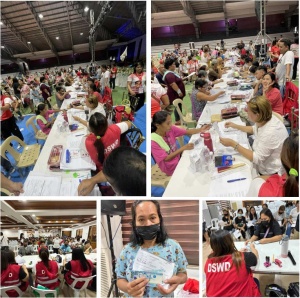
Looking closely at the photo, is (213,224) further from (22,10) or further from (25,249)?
(22,10)

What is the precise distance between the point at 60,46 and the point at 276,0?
126 centimetres

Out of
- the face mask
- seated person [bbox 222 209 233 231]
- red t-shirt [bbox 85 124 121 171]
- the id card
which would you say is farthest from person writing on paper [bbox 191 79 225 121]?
the id card

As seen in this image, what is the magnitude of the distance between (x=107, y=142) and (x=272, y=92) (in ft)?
3.21

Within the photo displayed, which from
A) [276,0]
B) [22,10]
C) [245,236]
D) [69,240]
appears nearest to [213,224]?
[245,236]

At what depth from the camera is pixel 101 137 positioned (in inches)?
89.4

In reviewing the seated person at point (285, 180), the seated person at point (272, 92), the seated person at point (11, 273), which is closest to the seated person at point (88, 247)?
the seated person at point (11, 273)

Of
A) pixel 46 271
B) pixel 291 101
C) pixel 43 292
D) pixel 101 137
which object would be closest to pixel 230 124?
pixel 291 101

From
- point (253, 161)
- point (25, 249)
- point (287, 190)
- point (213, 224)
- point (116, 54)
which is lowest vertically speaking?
point (25, 249)

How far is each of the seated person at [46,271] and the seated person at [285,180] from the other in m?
1.22

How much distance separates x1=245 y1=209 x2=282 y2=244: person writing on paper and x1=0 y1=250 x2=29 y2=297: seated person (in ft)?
4.41

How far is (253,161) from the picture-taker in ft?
7.13

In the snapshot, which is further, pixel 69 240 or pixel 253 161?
pixel 69 240

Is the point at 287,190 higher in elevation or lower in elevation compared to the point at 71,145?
lower

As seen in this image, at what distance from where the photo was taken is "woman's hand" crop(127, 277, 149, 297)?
86.9 inches
